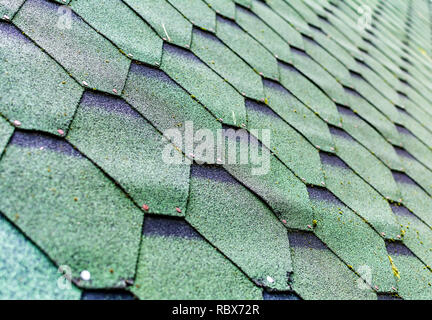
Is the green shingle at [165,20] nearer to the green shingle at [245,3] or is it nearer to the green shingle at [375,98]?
the green shingle at [245,3]

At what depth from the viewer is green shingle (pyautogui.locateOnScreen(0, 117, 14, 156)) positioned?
84cm

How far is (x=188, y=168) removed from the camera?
44.6 inches

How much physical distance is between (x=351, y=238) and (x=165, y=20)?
4.34 feet

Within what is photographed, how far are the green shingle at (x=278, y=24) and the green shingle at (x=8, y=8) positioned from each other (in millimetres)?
1445

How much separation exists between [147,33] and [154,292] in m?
1.14

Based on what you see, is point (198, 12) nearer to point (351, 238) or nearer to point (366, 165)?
point (366, 165)

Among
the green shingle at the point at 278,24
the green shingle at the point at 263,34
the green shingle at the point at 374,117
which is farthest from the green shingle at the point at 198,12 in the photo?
the green shingle at the point at 374,117

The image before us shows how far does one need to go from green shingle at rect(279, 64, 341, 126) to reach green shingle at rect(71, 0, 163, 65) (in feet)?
2.54

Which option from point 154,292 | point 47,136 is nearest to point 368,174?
point 154,292

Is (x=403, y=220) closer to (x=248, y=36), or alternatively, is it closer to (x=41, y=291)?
(x=248, y=36)

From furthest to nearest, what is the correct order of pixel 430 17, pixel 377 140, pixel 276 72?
pixel 430 17 → pixel 377 140 → pixel 276 72

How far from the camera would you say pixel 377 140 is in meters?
2.00

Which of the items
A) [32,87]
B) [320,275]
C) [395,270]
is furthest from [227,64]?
[395,270]

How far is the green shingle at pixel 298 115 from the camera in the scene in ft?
5.43
